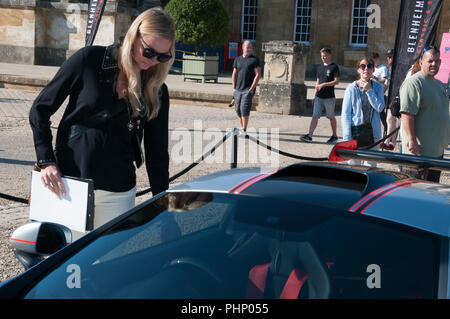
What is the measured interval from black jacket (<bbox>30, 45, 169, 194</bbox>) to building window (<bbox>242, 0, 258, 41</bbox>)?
29273mm

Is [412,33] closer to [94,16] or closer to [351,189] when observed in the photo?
[351,189]

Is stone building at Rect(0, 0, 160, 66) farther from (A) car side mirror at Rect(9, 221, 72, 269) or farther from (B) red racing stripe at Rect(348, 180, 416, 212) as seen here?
(B) red racing stripe at Rect(348, 180, 416, 212)

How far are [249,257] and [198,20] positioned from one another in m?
22.7

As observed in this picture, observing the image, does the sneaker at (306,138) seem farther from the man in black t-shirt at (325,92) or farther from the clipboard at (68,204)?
the clipboard at (68,204)

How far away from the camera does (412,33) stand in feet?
31.3

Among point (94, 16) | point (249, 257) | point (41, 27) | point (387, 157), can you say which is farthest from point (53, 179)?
point (41, 27)

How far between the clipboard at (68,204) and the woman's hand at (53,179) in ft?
0.07

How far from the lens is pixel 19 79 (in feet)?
59.1

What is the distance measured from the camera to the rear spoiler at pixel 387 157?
3.19 metres

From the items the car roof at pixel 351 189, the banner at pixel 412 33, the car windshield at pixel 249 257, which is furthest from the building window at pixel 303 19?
the car windshield at pixel 249 257

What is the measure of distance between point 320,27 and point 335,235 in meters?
28.5

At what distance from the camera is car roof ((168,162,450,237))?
2.30 meters
